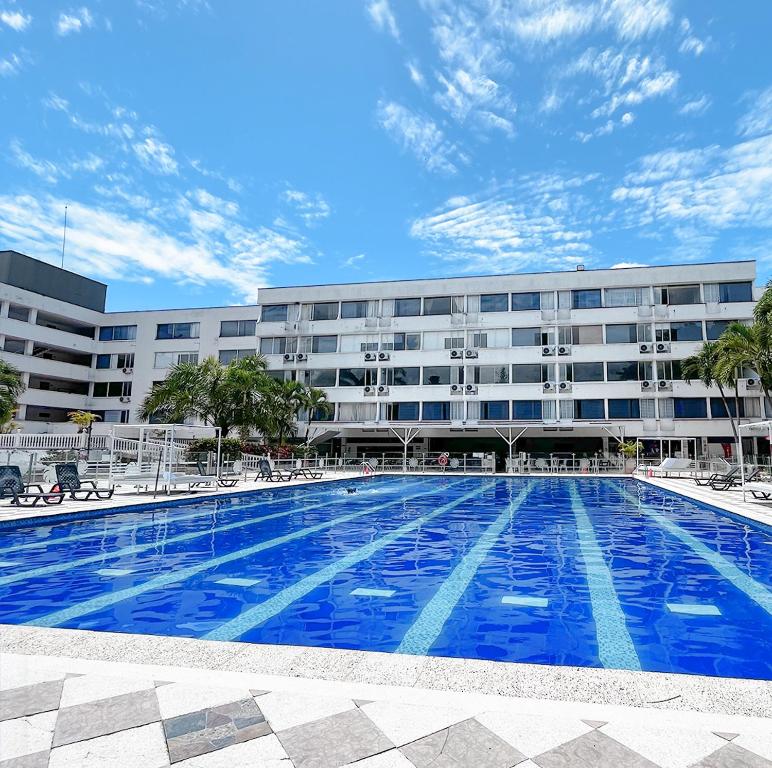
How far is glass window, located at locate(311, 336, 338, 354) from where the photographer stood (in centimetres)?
4212

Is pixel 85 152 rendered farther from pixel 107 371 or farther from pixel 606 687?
pixel 107 371

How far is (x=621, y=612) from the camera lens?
563cm

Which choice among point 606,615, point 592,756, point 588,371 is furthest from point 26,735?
point 588,371

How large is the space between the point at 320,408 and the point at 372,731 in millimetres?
35608

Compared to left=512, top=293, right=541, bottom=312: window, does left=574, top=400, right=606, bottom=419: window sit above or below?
below

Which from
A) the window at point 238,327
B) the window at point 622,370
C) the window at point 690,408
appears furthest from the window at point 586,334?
the window at point 238,327

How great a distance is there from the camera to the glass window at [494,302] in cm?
3969

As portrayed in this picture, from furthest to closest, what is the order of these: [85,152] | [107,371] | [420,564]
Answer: [107,371] → [85,152] → [420,564]

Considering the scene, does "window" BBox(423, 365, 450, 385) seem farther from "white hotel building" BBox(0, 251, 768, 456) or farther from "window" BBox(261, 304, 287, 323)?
"window" BBox(261, 304, 287, 323)

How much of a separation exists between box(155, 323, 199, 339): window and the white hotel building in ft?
0.34

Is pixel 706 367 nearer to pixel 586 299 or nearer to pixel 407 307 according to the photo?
pixel 586 299

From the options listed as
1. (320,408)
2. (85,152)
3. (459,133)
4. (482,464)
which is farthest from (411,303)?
(85,152)

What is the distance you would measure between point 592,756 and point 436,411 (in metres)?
37.1

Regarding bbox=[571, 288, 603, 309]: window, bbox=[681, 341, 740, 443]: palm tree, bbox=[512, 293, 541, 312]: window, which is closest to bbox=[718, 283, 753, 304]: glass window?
bbox=[681, 341, 740, 443]: palm tree
